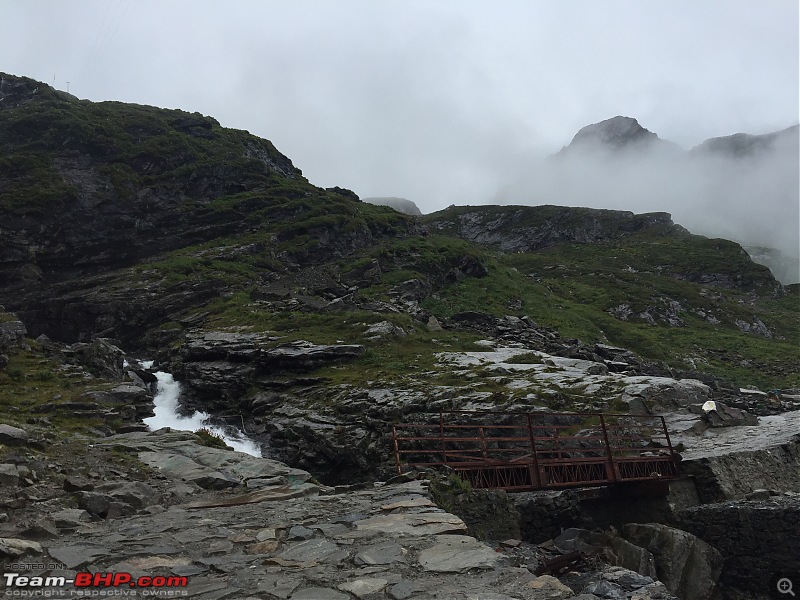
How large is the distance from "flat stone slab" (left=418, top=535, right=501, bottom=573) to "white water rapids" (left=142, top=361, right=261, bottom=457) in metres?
19.7

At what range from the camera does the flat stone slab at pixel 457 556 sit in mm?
6293

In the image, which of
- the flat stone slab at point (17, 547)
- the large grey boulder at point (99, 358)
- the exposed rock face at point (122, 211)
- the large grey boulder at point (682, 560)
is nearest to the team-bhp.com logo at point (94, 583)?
the flat stone slab at point (17, 547)

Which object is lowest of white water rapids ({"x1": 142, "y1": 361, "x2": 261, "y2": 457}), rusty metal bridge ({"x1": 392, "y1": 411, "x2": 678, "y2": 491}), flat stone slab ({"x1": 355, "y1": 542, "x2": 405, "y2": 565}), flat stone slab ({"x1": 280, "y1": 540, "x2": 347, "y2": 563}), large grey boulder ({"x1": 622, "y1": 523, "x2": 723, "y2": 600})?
large grey boulder ({"x1": 622, "y1": 523, "x2": 723, "y2": 600})

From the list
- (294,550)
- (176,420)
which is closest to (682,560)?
(294,550)

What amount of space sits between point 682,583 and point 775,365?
44.0 metres

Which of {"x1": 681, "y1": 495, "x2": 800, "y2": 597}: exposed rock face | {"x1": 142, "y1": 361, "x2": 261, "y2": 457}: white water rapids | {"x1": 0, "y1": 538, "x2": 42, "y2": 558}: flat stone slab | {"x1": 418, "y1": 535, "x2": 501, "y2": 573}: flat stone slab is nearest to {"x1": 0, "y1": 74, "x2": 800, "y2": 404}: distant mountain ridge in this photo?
{"x1": 142, "y1": 361, "x2": 261, "y2": 457}: white water rapids

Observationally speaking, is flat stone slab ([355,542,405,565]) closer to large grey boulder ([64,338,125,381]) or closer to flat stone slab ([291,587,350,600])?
flat stone slab ([291,587,350,600])

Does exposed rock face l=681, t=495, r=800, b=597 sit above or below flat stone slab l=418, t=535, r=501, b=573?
below

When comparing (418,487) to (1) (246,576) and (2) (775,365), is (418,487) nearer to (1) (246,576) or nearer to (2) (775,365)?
(1) (246,576)

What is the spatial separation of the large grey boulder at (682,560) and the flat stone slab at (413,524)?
885 centimetres

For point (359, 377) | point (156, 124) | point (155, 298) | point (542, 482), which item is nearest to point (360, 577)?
point (542, 482)

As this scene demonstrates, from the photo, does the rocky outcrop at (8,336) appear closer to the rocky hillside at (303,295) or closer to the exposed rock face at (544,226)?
the rocky hillside at (303,295)

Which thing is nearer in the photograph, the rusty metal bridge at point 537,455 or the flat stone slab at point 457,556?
the flat stone slab at point 457,556

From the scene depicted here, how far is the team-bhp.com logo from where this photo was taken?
521 centimetres
